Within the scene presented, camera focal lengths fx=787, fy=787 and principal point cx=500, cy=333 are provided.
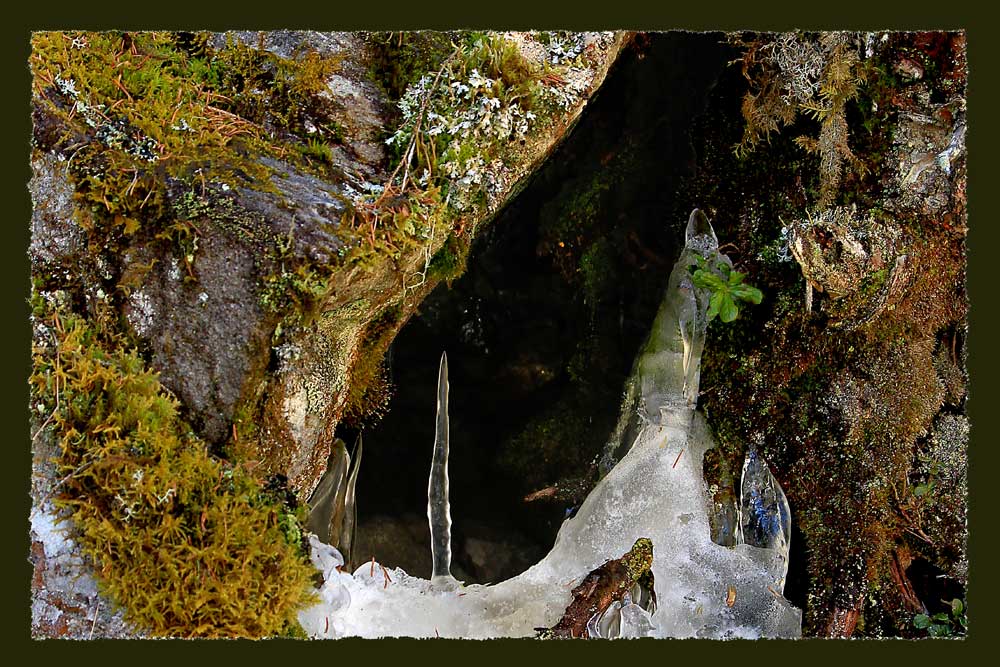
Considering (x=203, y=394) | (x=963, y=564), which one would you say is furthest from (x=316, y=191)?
(x=963, y=564)

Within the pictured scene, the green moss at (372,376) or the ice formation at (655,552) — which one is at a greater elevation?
the green moss at (372,376)

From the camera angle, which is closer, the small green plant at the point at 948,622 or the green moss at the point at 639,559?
the small green plant at the point at 948,622

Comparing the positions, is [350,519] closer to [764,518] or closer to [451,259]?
[451,259]

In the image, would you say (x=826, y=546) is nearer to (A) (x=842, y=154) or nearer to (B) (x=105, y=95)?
(A) (x=842, y=154)

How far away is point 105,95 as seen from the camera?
9.74 feet

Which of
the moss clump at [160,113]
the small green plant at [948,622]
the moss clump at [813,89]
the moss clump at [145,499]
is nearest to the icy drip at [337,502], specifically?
the moss clump at [145,499]

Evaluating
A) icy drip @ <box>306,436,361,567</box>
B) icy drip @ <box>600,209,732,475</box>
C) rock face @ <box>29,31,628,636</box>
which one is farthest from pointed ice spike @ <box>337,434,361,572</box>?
icy drip @ <box>600,209,732,475</box>

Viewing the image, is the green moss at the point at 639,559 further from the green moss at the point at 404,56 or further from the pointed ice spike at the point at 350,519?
the green moss at the point at 404,56

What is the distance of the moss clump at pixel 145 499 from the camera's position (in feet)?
9.34

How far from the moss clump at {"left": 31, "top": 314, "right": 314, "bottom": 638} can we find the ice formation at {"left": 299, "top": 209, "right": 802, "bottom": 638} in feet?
1.19

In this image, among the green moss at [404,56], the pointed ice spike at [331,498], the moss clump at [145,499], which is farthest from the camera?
the pointed ice spike at [331,498]

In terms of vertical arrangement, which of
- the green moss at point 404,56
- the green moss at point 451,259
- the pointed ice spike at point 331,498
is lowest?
the pointed ice spike at point 331,498

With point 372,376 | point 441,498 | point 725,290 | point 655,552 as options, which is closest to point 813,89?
point 725,290

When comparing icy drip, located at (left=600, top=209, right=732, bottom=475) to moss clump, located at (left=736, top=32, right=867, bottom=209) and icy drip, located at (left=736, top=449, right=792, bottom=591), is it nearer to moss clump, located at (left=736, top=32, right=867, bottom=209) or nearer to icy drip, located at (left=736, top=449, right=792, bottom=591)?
icy drip, located at (left=736, top=449, right=792, bottom=591)
